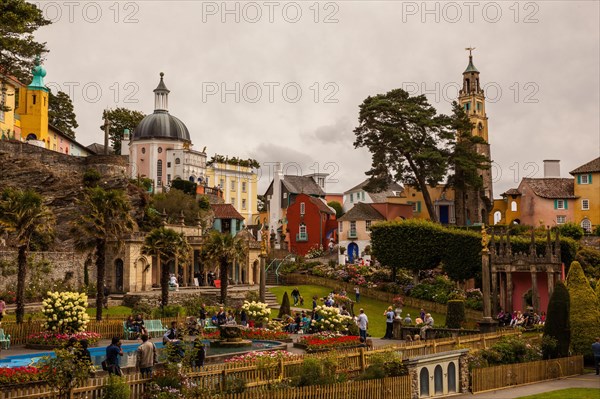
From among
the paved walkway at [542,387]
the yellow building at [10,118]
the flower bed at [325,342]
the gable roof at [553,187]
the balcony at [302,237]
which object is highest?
the yellow building at [10,118]

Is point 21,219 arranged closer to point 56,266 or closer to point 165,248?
point 165,248

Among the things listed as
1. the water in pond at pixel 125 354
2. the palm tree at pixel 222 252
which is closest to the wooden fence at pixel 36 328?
the water in pond at pixel 125 354

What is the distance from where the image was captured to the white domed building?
94.6m

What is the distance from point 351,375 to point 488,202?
6599cm

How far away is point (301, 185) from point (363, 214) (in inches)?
874

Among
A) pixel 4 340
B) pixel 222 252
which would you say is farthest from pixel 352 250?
pixel 4 340

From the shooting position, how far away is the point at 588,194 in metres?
77.0

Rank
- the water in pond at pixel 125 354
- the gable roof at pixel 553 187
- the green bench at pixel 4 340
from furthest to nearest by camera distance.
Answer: the gable roof at pixel 553 187 → the green bench at pixel 4 340 → the water in pond at pixel 125 354

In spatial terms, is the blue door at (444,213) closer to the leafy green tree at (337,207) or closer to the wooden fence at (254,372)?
the leafy green tree at (337,207)

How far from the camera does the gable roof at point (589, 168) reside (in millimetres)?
76062

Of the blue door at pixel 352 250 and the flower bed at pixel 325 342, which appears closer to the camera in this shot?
the flower bed at pixel 325 342

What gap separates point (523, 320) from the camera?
41.2 metres

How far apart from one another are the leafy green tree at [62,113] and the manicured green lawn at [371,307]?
159 feet

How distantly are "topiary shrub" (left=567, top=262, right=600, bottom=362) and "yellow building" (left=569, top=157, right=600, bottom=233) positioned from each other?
1773 inches
